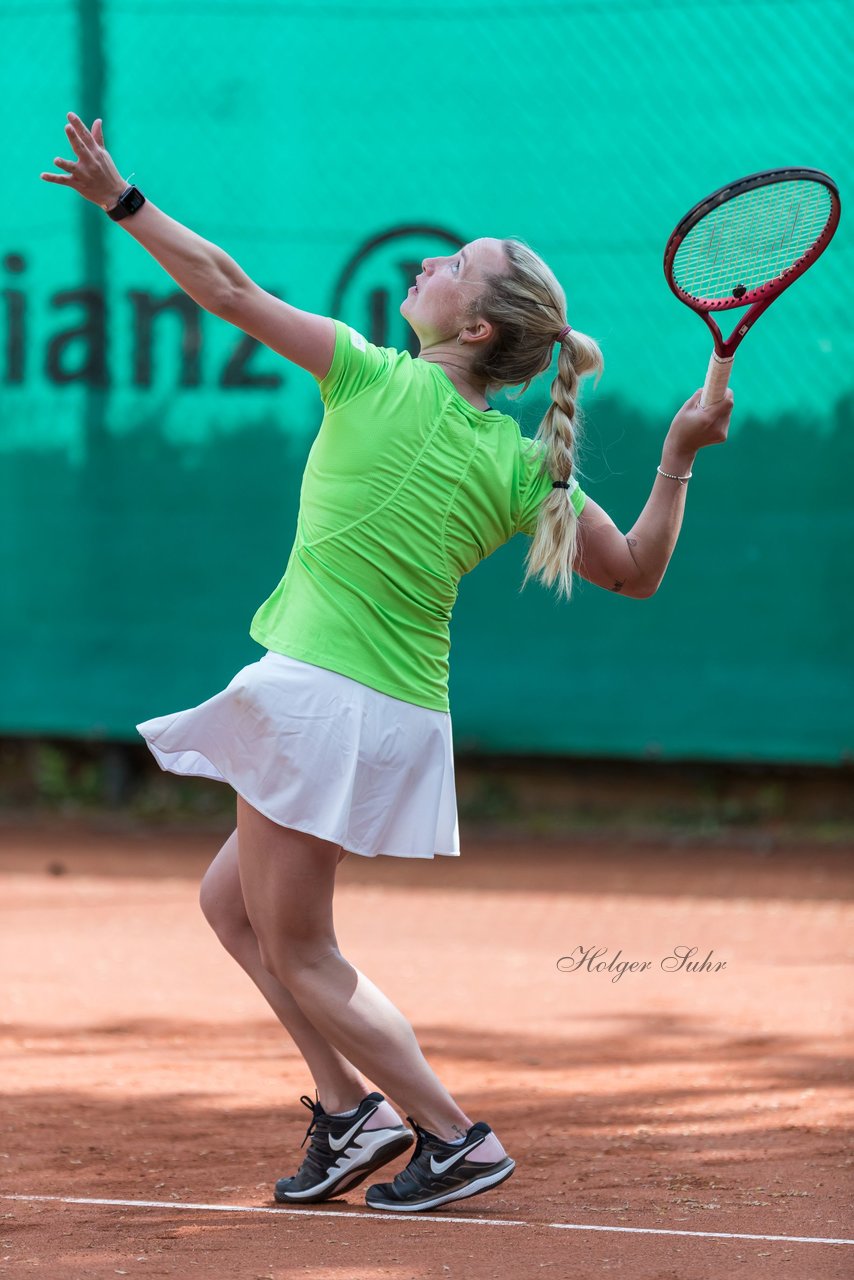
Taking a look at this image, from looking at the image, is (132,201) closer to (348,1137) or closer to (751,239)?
(751,239)

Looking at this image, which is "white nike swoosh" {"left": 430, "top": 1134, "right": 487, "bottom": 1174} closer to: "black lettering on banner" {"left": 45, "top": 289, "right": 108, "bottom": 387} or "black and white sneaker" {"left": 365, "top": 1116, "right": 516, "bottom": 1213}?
"black and white sneaker" {"left": 365, "top": 1116, "right": 516, "bottom": 1213}

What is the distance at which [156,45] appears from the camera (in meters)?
8.00

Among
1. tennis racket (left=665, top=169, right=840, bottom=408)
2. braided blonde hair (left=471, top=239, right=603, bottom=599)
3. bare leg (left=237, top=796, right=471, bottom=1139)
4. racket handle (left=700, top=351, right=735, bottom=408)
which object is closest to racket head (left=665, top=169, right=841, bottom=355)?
tennis racket (left=665, top=169, right=840, bottom=408)

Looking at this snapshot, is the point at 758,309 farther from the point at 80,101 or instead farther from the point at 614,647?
the point at 80,101

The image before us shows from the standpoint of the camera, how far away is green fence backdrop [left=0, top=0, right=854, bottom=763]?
757cm

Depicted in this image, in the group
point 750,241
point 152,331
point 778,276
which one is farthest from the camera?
point 152,331

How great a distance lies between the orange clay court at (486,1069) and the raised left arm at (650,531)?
3.68 feet

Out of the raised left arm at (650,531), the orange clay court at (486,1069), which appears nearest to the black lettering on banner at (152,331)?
the orange clay court at (486,1069)

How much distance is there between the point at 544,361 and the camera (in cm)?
293

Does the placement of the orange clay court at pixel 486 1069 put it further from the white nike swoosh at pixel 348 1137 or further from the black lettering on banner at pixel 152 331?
the black lettering on banner at pixel 152 331

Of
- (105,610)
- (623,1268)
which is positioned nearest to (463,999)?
(623,1268)

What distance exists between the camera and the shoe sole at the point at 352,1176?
2.92 meters

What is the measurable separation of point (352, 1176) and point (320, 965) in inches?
16.3

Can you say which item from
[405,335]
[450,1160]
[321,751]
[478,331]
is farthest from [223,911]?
[405,335]
